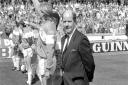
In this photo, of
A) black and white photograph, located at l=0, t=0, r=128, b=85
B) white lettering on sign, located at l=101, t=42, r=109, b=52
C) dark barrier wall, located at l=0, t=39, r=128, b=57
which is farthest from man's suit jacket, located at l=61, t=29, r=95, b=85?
white lettering on sign, located at l=101, t=42, r=109, b=52

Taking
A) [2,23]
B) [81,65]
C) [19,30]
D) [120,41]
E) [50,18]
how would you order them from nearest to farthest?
[81,65] < [50,18] < [19,30] < [120,41] < [2,23]

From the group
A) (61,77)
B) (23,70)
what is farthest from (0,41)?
(61,77)

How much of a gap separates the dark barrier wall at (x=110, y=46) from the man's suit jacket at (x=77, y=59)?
14120 mm

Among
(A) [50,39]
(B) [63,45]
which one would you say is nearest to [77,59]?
(B) [63,45]

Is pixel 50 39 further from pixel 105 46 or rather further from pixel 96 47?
pixel 105 46

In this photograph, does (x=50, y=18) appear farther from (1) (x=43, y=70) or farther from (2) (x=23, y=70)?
(2) (x=23, y=70)

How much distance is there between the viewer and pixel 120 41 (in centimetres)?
2009

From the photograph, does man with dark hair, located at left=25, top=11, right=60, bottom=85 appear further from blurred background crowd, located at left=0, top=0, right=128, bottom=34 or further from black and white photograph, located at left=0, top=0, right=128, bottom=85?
blurred background crowd, located at left=0, top=0, right=128, bottom=34

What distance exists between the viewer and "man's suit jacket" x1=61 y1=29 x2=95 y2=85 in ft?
17.9

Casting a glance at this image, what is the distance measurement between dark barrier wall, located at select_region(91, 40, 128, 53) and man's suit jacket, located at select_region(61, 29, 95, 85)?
14.1 m

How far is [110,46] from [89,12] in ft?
34.5

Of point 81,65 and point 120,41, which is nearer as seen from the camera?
point 81,65

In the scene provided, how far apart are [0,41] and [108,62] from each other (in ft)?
19.2

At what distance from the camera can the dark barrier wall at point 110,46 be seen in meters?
19.7
